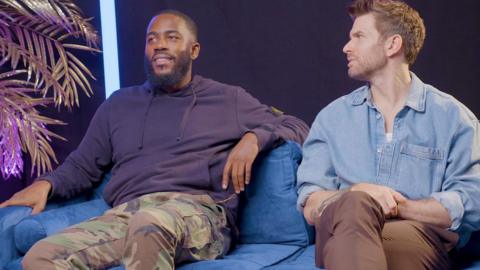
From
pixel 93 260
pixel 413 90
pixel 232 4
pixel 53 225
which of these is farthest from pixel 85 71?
pixel 413 90

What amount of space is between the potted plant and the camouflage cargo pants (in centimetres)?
111

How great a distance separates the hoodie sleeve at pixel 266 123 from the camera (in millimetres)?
3000

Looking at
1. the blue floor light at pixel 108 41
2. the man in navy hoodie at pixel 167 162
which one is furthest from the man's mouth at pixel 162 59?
the blue floor light at pixel 108 41

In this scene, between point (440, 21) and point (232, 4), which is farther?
point (232, 4)

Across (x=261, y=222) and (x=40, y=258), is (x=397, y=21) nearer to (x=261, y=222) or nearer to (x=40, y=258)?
(x=261, y=222)

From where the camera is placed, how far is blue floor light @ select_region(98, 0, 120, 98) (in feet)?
14.0

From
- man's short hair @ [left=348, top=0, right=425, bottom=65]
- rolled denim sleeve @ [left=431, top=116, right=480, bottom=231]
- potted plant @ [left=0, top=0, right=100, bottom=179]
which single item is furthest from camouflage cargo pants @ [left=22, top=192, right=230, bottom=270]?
potted plant @ [left=0, top=0, right=100, bottom=179]

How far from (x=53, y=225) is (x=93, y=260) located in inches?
12.5

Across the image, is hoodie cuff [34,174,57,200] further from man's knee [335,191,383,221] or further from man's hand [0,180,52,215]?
man's knee [335,191,383,221]

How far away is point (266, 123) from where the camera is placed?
10.2ft

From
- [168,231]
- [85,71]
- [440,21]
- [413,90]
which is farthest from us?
[85,71]

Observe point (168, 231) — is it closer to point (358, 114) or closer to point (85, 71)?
point (358, 114)

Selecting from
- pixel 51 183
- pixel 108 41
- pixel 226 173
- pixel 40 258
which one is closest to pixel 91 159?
pixel 51 183

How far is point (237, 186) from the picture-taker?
2836 millimetres
